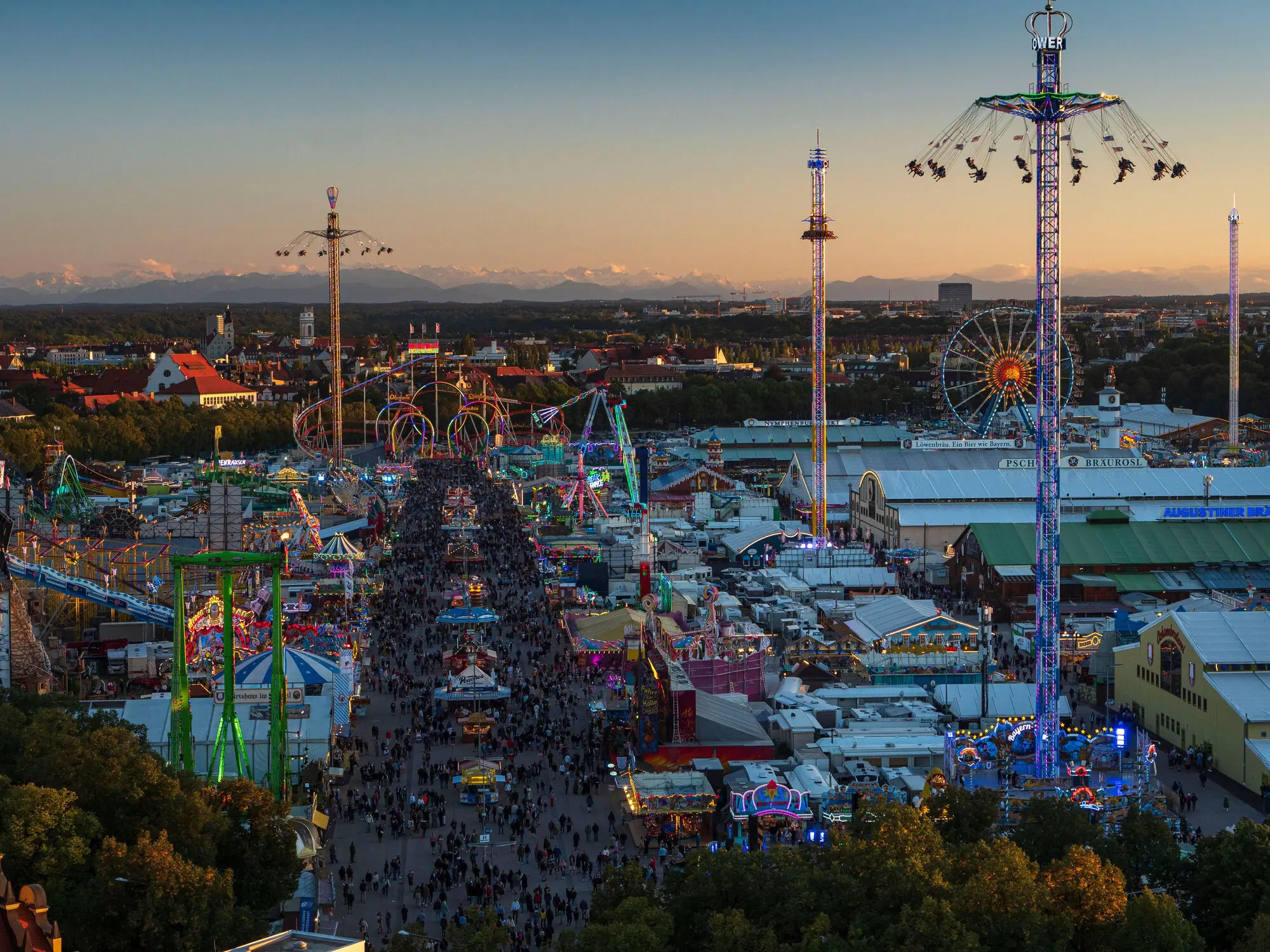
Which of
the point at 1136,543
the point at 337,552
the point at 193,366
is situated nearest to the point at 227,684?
the point at 337,552

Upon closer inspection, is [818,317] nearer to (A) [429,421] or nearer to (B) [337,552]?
(B) [337,552]

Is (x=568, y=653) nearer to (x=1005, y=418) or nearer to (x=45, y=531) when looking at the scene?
(x=45, y=531)

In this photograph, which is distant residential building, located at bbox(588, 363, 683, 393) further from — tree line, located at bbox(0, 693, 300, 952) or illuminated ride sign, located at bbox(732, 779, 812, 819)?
tree line, located at bbox(0, 693, 300, 952)

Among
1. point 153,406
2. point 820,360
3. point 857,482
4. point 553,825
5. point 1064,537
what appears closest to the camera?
point 553,825

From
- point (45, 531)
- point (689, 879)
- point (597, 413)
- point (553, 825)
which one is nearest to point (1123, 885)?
point (689, 879)

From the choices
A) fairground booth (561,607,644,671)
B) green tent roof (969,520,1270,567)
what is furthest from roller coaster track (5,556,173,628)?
green tent roof (969,520,1270,567)

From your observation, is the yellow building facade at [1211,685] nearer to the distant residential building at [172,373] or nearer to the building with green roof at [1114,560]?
the building with green roof at [1114,560]

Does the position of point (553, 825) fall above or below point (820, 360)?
below
